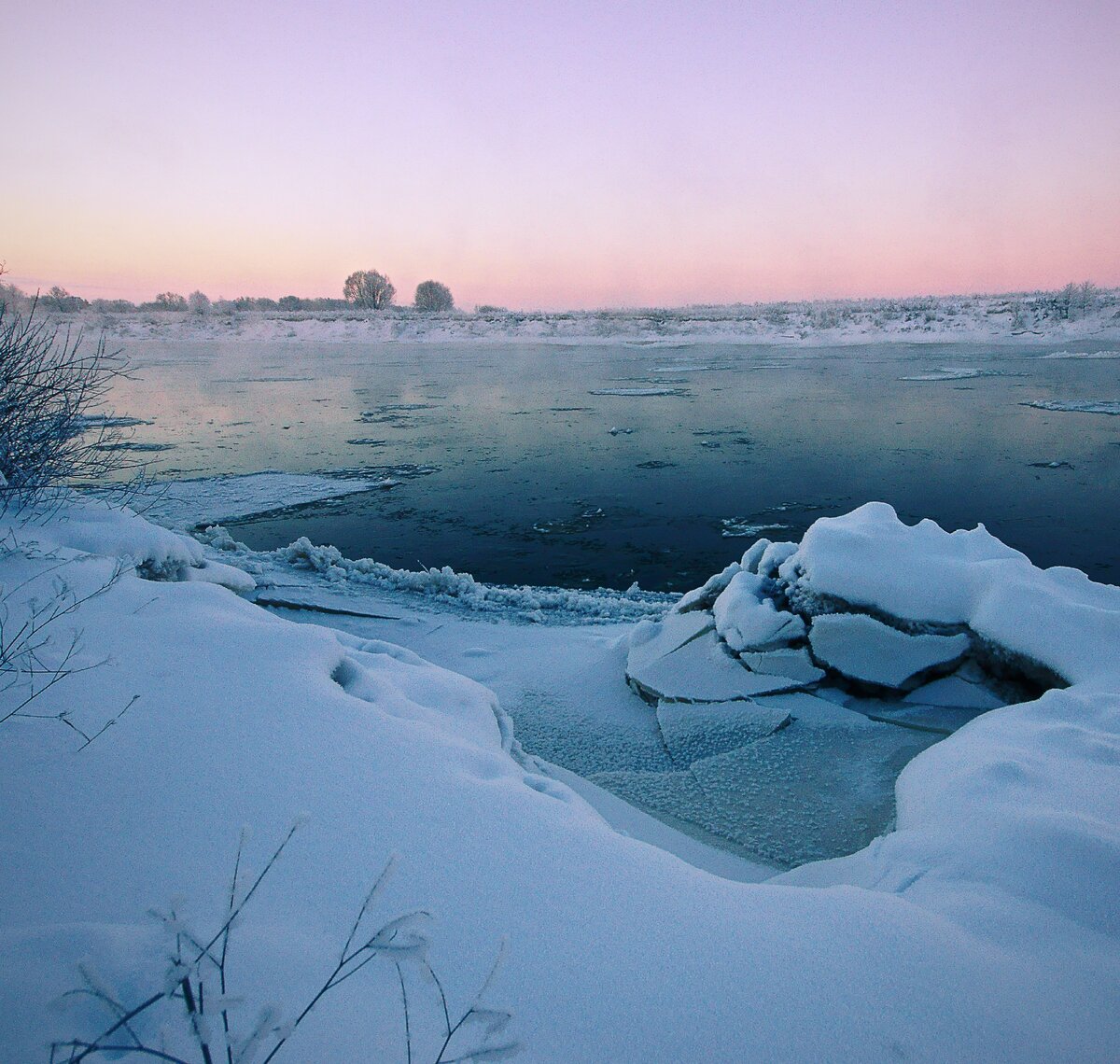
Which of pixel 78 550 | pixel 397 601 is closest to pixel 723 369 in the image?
pixel 397 601

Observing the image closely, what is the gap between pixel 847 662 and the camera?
14.9ft

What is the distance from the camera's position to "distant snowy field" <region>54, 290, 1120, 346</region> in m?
42.2

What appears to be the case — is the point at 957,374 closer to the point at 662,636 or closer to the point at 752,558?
the point at 752,558

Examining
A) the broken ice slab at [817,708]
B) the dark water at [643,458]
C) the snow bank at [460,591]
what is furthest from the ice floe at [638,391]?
the broken ice slab at [817,708]

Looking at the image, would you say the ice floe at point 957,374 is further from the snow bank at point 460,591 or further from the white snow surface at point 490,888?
the white snow surface at point 490,888

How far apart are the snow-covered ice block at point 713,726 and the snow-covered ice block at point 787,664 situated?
0.34m

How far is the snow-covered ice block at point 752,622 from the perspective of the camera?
4.82m

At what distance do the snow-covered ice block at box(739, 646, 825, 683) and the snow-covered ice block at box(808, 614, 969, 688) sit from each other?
92 millimetres

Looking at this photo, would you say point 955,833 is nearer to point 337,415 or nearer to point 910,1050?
point 910,1050

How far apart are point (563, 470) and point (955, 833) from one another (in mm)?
10239

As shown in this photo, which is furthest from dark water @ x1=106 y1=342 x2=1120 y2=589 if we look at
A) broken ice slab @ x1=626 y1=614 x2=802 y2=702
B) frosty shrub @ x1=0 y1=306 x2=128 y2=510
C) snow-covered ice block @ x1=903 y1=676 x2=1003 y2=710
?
frosty shrub @ x1=0 y1=306 x2=128 y2=510

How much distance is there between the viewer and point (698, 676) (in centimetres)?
482

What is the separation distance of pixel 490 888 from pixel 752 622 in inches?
143

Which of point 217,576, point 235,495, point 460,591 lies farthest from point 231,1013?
point 235,495
